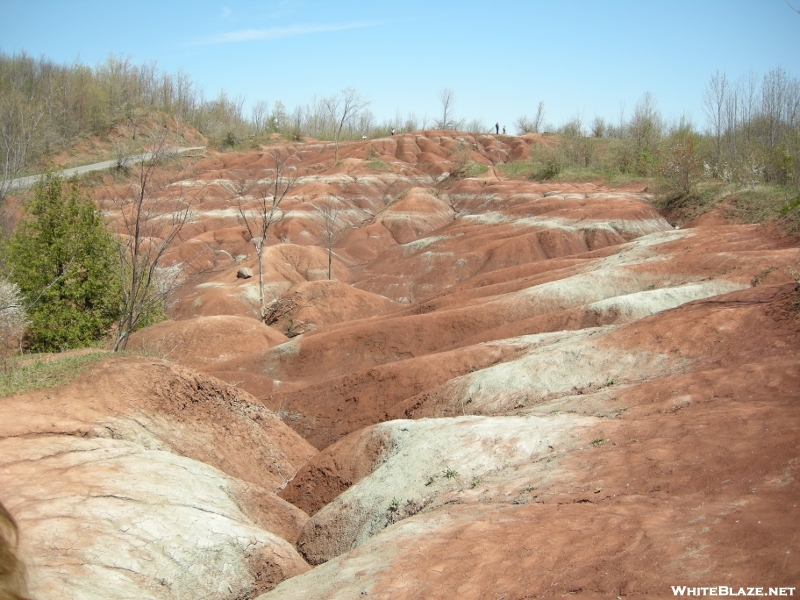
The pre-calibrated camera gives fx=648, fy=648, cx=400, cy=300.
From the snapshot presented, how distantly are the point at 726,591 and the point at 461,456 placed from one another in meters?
5.99

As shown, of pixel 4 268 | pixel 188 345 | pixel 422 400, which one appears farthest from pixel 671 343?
pixel 4 268

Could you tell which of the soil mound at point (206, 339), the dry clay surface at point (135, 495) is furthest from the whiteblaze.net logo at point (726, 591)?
the soil mound at point (206, 339)

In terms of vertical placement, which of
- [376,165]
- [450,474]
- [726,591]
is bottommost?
[450,474]

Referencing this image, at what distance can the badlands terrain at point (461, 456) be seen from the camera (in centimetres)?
701

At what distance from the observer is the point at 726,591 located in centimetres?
552

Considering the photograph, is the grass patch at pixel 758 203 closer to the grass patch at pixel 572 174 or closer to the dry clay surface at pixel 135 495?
the grass patch at pixel 572 174

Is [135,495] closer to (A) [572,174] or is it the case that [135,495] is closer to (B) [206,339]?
(B) [206,339]

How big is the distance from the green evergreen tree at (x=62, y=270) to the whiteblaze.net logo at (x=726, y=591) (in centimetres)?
2506

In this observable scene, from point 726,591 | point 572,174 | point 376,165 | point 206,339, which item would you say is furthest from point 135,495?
point 376,165

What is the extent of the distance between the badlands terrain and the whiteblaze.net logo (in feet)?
0.31

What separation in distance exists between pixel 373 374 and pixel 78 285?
13.8 m

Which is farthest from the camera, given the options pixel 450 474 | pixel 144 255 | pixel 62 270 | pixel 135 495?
pixel 62 270

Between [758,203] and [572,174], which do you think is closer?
[758,203]

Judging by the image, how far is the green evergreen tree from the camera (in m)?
25.7
